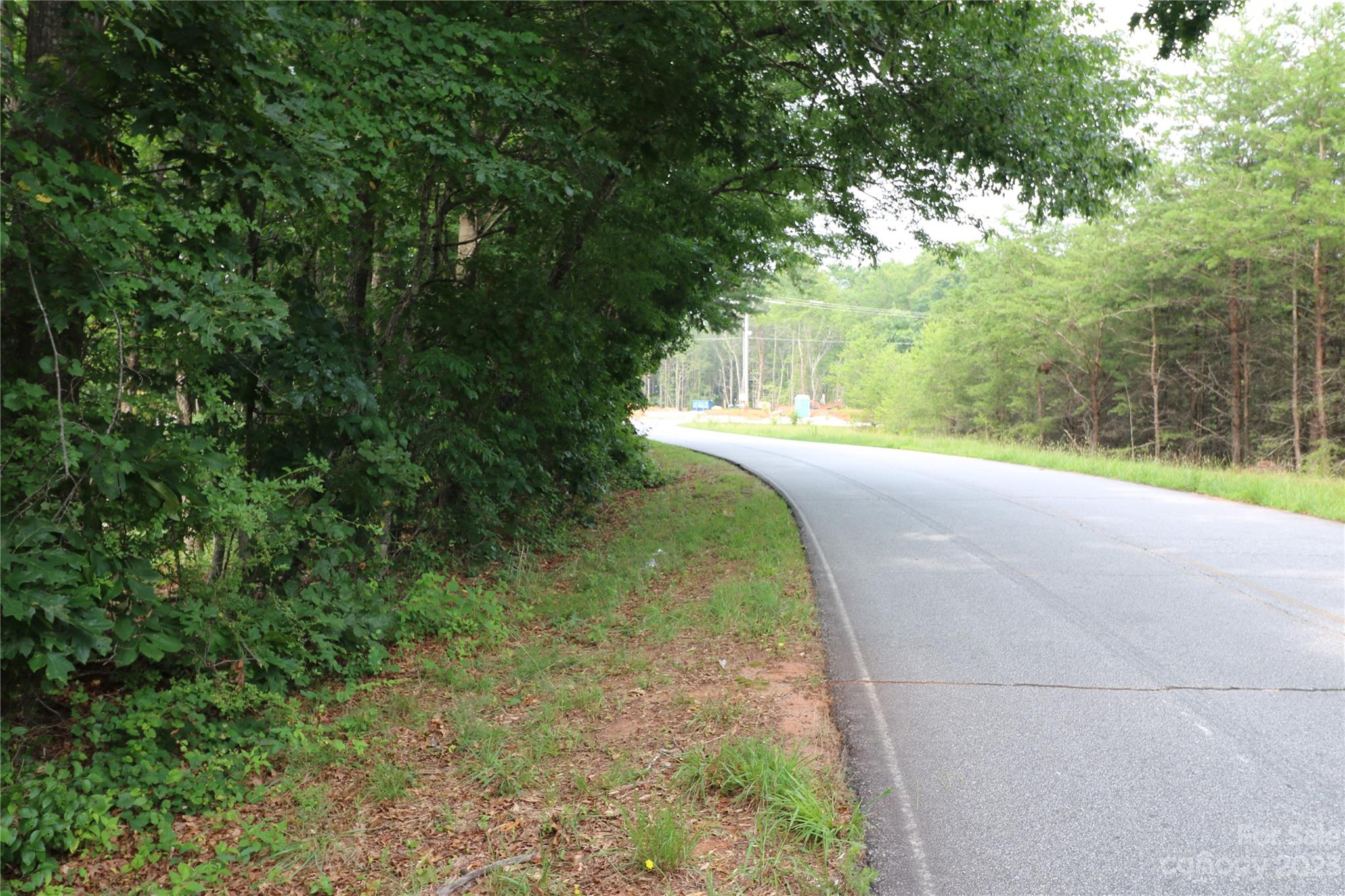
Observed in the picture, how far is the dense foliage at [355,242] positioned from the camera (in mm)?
3945

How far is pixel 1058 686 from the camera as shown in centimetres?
511

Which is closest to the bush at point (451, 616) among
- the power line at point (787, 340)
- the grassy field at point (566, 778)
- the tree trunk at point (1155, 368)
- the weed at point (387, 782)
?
the grassy field at point (566, 778)

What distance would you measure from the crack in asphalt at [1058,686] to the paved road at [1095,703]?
16 millimetres

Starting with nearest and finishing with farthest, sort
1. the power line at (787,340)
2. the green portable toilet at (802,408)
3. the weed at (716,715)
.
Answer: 1. the weed at (716,715)
2. the green portable toilet at (802,408)
3. the power line at (787,340)

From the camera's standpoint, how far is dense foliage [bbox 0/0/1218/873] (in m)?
3.95

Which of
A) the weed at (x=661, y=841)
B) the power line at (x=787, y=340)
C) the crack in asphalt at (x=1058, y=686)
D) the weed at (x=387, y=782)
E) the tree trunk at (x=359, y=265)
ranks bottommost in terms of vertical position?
the weed at (x=387, y=782)

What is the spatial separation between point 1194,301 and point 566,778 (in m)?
26.9

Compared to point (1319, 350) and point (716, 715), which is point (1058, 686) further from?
point (1319, 350)

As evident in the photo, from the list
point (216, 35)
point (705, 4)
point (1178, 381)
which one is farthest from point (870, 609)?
point (1178, 381)

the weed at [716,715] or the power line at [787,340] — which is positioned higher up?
the power line at [787,340]

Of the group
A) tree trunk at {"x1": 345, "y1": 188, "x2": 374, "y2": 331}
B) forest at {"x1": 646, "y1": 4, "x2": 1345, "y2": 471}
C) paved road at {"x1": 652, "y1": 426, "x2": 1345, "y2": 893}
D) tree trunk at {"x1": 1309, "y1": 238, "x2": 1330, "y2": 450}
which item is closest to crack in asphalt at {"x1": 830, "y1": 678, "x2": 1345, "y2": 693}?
paved road at {"x1": 652, "y1": 426, "x2": 1345, "y2": 893}

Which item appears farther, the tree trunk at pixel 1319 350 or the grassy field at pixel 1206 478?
the tree trunk at pixel 1319 350

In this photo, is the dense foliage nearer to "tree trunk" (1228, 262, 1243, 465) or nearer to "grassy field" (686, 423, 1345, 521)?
"grassy field" (686, 423, 1345, 521)

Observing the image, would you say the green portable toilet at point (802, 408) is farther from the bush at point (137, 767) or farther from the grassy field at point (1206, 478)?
the bush at point (137, 767)
